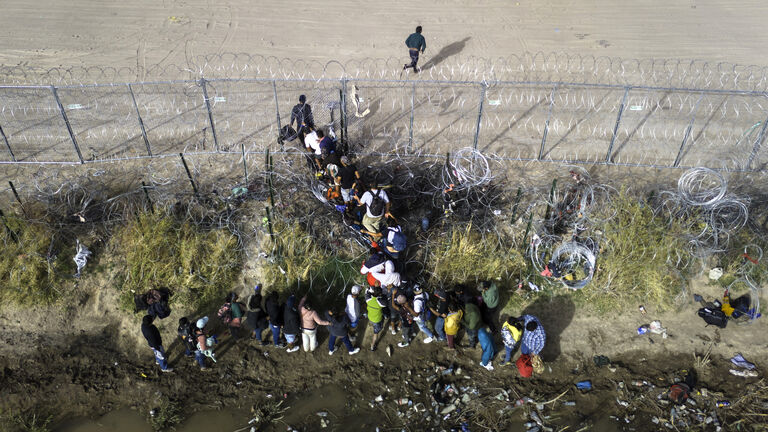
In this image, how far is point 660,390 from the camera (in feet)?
28.9

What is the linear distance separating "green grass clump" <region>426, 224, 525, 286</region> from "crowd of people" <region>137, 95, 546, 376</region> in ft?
0.97

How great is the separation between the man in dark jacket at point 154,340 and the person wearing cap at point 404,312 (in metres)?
3.86

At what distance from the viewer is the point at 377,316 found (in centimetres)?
886

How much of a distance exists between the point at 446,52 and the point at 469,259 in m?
8.93

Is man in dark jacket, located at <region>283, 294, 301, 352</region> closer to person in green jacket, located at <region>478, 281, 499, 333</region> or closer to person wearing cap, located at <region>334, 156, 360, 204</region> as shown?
person wearing cap, located at <region>334, 156, 360, 204</region>

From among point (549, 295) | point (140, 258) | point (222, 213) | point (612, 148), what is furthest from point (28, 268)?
point (612, 148)

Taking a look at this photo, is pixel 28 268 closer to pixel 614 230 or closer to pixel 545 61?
pixel 614 230

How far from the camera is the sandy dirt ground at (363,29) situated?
16172 mm

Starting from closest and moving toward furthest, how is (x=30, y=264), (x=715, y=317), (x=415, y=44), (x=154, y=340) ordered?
1. (x=154, y=340)
2. (x=715, y=317)
3. (x=30, y=264)
4. (x=415, y=44)

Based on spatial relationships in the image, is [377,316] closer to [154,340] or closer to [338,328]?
[338,328]

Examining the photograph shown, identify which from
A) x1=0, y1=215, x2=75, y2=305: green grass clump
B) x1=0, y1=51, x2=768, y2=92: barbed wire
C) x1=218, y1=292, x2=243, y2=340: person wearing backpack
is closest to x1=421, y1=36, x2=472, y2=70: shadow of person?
x1=0, y1=51, x2=768, y2=92: barbed wire

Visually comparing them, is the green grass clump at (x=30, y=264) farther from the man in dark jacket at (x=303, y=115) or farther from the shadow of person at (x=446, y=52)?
the shadow of person at (x=446, y=52)

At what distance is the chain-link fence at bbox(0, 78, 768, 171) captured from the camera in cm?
1222

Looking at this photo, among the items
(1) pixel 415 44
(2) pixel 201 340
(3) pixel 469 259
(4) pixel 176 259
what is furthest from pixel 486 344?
(1) pixel 415 44
